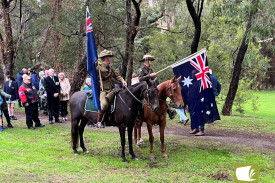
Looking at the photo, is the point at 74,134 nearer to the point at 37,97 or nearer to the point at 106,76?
the point at 106,76

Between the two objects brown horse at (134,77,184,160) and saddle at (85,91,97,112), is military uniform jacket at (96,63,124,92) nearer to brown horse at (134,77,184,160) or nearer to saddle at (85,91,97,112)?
saddle at (85,91,97,112)

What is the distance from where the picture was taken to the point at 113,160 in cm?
886

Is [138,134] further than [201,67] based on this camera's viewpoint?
Yes

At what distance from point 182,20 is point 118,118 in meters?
16.1

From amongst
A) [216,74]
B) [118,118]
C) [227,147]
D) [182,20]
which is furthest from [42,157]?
[182,20]

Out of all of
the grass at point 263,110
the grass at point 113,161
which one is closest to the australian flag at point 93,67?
the grass at point 113,161

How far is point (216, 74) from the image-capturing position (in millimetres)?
21766

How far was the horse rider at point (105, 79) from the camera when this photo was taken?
29.2 ft

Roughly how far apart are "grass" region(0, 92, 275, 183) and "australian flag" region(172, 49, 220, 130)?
116 cm

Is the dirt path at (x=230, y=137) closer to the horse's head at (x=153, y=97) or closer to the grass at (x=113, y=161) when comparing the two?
the grass at (x=113, y=161)

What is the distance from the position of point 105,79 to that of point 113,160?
223 centimetres

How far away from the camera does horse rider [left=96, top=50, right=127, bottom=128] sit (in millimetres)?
8898

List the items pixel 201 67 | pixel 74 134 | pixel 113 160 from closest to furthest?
pixel 113 160 < pixel 74 134 < pixel 201 67

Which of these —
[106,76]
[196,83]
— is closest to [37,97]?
[106,76]
